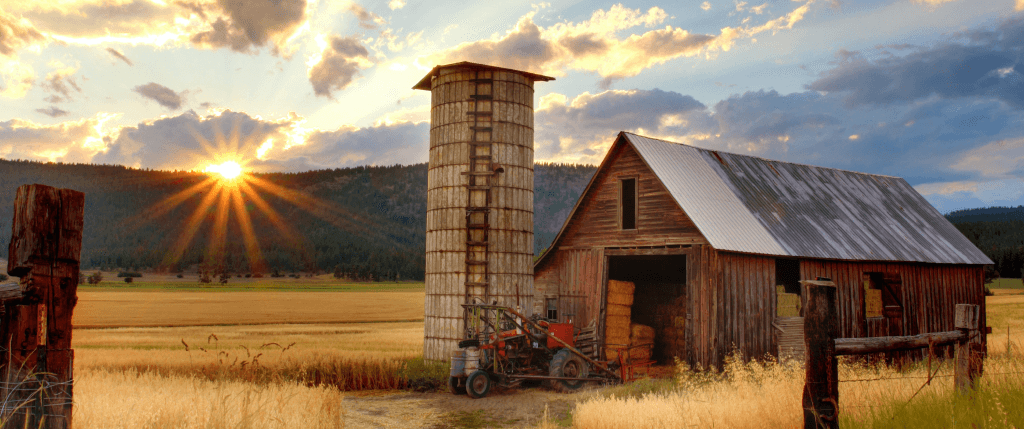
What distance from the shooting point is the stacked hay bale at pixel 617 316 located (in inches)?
800

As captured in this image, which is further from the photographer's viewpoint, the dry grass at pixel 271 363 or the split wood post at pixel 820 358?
the dry grass at pixel 271 363

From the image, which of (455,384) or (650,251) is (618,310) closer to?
(650,251)

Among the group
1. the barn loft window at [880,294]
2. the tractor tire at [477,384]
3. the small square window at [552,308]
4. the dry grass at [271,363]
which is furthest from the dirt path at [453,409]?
the barn loft window at [880,294]

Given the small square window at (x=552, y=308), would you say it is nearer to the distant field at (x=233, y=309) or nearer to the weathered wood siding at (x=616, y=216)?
the weathered wood siding at (x=616, y=216)

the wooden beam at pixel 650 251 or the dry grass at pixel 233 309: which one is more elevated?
the wooden beam at pixel 650 251

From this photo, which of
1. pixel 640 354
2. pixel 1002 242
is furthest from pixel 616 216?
pixel 1002 242

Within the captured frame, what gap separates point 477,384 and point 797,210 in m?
12.6

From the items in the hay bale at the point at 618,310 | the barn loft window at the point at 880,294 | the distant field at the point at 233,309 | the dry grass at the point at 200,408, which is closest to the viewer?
the dry grass at the point at 200,408

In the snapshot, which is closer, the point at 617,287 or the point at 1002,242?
the point at 617,287

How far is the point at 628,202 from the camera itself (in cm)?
2108

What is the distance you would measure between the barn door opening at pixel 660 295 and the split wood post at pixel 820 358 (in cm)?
1597

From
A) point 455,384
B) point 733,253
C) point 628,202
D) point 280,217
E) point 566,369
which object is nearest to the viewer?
point 455,384

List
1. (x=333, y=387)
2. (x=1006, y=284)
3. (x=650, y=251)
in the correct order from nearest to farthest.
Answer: (x=333, y=387)
(x=650, y=251)
(x=1006, y=284)

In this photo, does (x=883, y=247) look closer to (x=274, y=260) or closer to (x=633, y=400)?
(x=633, y=400)
